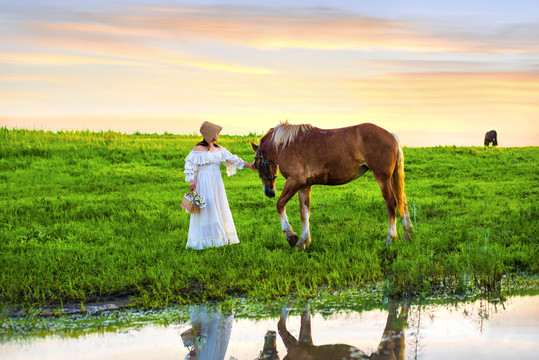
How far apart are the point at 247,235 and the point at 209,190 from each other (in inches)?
59.4

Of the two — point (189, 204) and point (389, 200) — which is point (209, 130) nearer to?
point (189, 204)

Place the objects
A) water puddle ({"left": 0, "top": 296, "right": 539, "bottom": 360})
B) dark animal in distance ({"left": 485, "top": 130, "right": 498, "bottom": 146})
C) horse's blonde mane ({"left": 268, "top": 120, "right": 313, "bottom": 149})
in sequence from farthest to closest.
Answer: dark animal in distance ({"left": 485, "top": 130, "right": 498, "bottom": 146}) < horse's blonde mane ({"left": 268, "top": 120, "right": 313, "bottom": 149}) < water puddle ({"left": 0, "top": 296, "right": 539, "bottom": 360})

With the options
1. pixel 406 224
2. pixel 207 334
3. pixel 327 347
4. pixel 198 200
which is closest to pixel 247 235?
pixel 198 200

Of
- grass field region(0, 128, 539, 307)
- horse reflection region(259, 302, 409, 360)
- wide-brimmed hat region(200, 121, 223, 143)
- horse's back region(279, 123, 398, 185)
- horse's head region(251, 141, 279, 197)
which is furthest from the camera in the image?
horse's head region(251, 141, 279, 197)

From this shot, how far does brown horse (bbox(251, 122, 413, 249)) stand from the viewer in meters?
9.84

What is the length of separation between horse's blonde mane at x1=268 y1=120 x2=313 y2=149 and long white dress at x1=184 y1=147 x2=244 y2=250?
81 centimetres

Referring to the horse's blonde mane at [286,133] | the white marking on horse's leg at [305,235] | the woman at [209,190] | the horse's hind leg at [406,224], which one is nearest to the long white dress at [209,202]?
the woman at [209,190]

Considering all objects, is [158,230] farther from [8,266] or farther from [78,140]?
[78,140]

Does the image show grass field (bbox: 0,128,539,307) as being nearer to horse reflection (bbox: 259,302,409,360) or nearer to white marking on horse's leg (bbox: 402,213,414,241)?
white marking on horse's leg (bbox: 402,213,414,241)

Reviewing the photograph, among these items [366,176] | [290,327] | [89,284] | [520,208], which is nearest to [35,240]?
[89,284]

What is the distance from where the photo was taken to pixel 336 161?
10.0 meters

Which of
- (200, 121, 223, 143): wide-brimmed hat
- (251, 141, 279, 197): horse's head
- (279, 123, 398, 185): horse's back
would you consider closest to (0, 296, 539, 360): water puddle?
(279, 123, 398, 185): horse's back

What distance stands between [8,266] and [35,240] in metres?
2.03

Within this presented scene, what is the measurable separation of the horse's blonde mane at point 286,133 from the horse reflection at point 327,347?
15.4 feet
